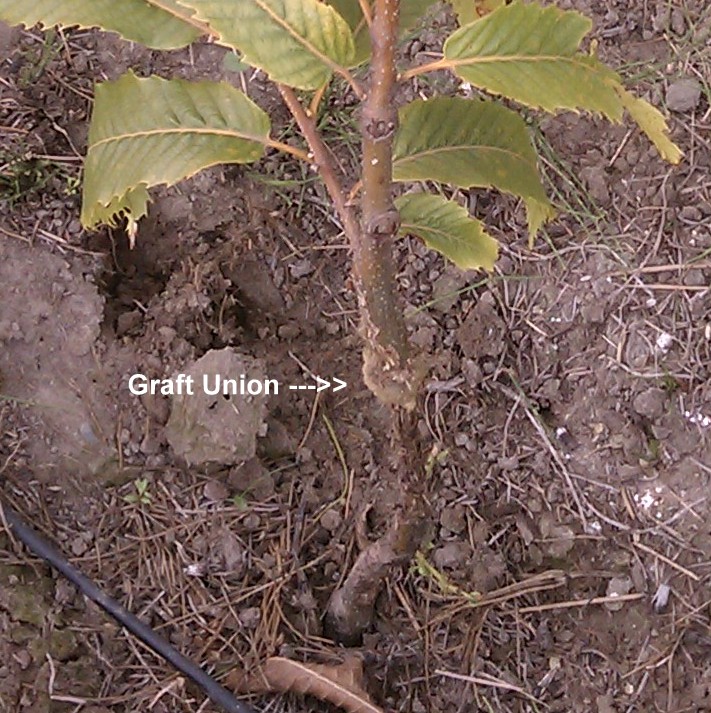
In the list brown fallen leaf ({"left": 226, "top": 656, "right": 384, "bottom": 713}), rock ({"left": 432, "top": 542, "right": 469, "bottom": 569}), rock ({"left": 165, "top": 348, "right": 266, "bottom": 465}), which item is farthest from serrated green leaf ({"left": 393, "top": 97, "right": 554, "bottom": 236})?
brown fallen leaf ({"left": 226, "top": 656, "right": 384, "bottom": 713})

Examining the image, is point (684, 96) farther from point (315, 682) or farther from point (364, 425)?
point (315, 682)

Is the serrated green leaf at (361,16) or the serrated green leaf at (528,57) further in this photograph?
the serrated green leaf at (361,16)

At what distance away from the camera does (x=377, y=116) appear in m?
0.95

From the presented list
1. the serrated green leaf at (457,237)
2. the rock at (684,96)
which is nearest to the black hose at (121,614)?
the serrated green leaf at (457,237)

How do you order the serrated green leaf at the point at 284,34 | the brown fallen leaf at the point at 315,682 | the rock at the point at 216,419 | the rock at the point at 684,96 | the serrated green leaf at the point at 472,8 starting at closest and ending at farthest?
the serrated green leaf at the point at 284,34 < the serrated green leaf at the point at 472,8 < the brown fallen leaf at the point at 315,682 < the rock at the point at 216,419 < the rock at the point at 684,96

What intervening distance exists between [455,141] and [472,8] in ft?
0.55

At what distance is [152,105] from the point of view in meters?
1.13

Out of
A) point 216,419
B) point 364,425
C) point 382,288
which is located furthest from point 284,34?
point 364,425

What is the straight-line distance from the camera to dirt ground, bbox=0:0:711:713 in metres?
1.59

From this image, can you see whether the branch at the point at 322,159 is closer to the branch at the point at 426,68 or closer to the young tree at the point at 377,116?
the young tree at the point at 377,116

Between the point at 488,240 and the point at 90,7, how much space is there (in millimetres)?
582

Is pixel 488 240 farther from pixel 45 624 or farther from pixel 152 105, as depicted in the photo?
pixel 45 624

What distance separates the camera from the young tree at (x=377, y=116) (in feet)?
2.95

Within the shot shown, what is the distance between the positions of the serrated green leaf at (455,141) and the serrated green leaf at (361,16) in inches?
4.4
